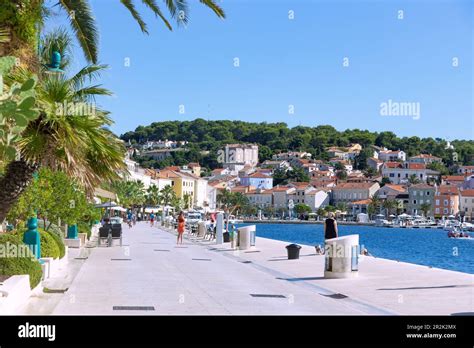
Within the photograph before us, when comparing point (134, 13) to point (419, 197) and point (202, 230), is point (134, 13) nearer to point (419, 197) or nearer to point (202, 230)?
point (202, 230)

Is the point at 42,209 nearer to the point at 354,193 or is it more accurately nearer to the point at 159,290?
the point at 159,290

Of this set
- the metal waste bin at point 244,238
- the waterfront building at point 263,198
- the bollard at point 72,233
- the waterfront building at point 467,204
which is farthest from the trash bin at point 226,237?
the waterfront building at point 263,198

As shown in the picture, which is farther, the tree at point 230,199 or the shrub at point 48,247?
the tree at point 230,199

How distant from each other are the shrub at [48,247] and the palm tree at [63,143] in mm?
4795

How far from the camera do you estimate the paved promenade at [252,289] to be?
41.5 ft

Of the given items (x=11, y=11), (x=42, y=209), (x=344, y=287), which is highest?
(x=11, y=11)

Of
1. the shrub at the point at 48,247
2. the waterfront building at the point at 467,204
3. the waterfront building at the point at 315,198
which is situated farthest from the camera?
the waterfront building at the point at 315,198

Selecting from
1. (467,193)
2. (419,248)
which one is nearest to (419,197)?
(467,193)

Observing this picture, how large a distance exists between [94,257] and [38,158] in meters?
12.1

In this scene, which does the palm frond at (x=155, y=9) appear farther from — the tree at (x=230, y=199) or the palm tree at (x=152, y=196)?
the tree at (x=230, y=199)

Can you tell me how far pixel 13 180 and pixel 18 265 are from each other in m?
1.57
